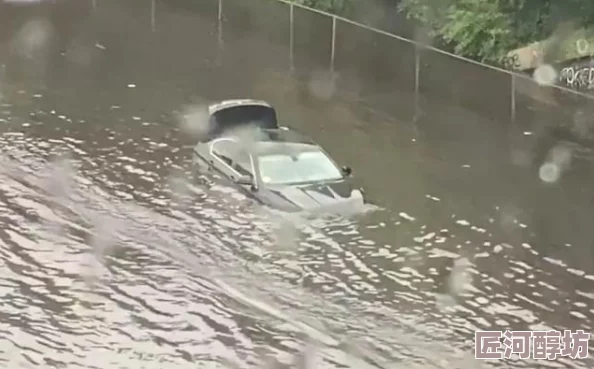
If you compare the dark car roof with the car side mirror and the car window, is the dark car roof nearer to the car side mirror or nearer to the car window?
the car window

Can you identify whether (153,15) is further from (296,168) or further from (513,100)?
(296,168)

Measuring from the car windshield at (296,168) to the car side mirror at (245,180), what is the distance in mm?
229

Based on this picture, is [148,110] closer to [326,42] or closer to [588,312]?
[326,42]

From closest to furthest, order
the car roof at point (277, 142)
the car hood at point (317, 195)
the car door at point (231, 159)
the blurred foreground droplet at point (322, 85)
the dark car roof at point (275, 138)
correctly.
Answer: the car hood at point (317, 195) < the car door at point (231, 159) < the car roof at point (277, 142) < the dark car roof at point (275, 138) < the blurred foreground droplet at point (322, 85)

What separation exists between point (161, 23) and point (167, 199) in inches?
647

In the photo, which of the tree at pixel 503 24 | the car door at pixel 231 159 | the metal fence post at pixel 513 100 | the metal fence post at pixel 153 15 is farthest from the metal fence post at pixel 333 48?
the car door at pixel 231 159

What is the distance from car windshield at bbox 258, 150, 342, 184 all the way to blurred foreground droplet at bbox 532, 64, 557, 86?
33.6 feet

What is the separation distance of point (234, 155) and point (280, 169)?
3.55ft

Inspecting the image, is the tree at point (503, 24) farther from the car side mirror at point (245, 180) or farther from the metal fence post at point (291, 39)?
the car side mirror at point (245, 180)

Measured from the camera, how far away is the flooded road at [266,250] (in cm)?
1299

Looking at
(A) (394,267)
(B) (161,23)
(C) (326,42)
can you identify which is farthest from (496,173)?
(B) (161,23)

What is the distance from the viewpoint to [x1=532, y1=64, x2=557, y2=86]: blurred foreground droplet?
26.1 metres

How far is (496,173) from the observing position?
64.1 ft

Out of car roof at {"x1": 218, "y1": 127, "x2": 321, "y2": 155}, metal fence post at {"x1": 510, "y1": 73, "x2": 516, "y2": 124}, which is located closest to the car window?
car roof at {"x1": 218, "y1": 127, "x2": 321, "y2": 155}
